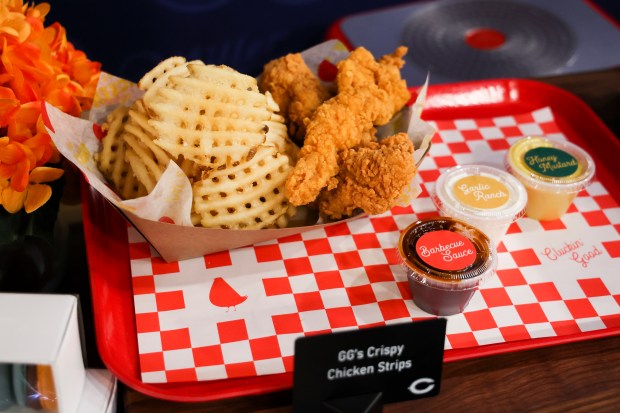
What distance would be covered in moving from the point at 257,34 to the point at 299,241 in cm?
205

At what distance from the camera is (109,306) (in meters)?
1.94

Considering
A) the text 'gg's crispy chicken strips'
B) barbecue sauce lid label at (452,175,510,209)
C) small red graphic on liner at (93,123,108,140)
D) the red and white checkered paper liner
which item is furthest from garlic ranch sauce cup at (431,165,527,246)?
small red graphic on liner at (93,123,108,140)

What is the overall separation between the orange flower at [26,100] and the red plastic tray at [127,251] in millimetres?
247

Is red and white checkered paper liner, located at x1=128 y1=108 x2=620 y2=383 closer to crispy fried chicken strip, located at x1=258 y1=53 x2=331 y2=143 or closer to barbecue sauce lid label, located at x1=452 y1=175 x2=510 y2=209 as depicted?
barbecue sauce lid label, located at x1=452 y1=175 x2=510 y2=209

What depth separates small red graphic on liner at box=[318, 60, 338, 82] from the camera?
2424 millimetres

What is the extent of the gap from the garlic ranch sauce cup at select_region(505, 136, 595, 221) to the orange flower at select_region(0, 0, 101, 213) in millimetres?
1345

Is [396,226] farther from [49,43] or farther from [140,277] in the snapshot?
[49,43]

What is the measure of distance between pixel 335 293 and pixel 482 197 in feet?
1.74

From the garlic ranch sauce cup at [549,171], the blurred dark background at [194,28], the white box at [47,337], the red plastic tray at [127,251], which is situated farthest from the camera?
the blurred dark background at [194,28]

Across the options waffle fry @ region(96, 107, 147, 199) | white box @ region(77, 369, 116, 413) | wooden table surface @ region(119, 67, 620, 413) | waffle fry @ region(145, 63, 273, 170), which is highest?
waffle fry @ region(145, 63, 273, 170)

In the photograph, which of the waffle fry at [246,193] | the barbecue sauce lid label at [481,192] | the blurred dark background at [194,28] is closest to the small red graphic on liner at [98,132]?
the waffle fry at [246,193]

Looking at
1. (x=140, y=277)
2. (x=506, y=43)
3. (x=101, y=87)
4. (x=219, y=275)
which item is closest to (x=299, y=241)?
(x=219, y=275)

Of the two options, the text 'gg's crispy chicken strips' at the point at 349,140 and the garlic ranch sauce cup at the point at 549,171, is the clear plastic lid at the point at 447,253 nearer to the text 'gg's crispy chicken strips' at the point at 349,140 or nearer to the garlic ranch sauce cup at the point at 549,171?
the text 'gg's crispy chicken strips' at the point at 349,140

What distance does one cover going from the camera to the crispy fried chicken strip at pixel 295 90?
2227 millimetres
